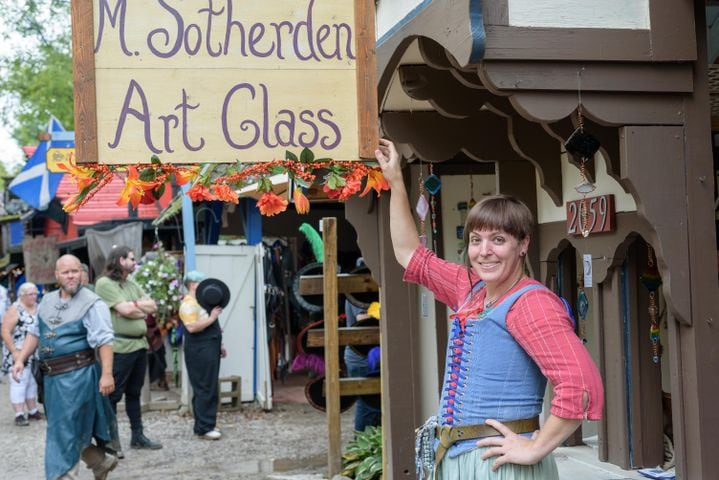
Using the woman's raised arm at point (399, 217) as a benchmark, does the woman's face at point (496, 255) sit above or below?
below

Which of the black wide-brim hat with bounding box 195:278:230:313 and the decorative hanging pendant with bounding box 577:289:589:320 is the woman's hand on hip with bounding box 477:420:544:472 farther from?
the black wide-brim hat with bounding box 195:278:230:313

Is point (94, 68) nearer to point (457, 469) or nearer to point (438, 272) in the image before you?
point (438, 272)

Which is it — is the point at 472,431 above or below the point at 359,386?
above

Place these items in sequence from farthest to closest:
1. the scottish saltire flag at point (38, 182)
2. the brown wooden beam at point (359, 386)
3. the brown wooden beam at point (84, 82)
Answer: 1. the scottish saltire flag at point (38, 182)
2. the brown wooden beam at point (359, 386)
3. the brown wooden beam at point (84, 82)

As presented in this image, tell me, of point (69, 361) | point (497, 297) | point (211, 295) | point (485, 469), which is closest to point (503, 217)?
point (497, 297)

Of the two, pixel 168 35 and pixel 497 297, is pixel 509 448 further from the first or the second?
pixel 168 35

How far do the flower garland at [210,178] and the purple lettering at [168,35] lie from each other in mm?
407

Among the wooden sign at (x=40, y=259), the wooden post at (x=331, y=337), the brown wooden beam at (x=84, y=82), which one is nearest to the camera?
the brown wooden beam at (x=84, y=82)

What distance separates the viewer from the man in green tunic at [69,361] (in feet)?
21.7

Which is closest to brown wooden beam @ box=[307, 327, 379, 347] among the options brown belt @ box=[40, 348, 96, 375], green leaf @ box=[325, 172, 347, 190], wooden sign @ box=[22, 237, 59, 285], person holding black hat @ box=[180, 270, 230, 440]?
brown belt @ box=[40, 348, 96, 375]

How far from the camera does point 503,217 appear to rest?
2.80m

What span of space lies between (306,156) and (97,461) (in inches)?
183

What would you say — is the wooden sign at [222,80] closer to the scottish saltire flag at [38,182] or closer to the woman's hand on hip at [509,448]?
the woman's hand on hip at [509,448]

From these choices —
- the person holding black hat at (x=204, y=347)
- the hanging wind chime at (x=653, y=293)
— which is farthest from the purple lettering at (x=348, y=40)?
the person holding black hat at (x=204, y=347)
